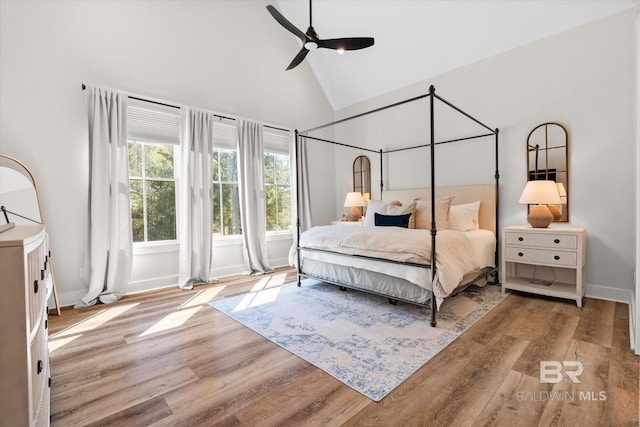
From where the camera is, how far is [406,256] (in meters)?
2.63

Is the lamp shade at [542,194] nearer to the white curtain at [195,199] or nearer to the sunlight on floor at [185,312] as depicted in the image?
the sunlight on floor at [185,312]

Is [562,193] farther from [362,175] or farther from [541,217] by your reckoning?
[362,175]

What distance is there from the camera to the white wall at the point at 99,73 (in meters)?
2.94

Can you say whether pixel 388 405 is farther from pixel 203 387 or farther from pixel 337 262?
pixel 337 262

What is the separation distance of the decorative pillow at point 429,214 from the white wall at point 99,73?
106 inches

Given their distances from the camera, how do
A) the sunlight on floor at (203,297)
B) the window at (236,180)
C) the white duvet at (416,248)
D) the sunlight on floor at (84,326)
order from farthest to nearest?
the window at (236,180) < the sunlight on floor at (203,297) < the white duvet at (416,248) < the sunlight on floor at (84,326)

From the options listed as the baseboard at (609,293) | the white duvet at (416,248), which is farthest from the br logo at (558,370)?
the baseboard at (609,293)

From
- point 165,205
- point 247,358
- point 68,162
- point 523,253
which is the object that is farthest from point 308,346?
point 68,162

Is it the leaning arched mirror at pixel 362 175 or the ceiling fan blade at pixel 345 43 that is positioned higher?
the ceiling fan blade at pixel 345 43

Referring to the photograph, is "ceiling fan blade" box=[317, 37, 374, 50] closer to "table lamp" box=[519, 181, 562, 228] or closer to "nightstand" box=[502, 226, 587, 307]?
"table lamp" box=[519, 181, 562, 228]

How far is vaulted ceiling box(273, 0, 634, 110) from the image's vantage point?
3332 millimetres

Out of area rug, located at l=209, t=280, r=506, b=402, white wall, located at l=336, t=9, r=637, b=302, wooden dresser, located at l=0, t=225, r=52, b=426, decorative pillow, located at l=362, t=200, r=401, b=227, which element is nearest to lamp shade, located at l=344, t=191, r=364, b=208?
decorative pillow, located at l=362, t=200, r=401, b=227

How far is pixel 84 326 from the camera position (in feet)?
8.74

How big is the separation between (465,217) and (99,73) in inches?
180
